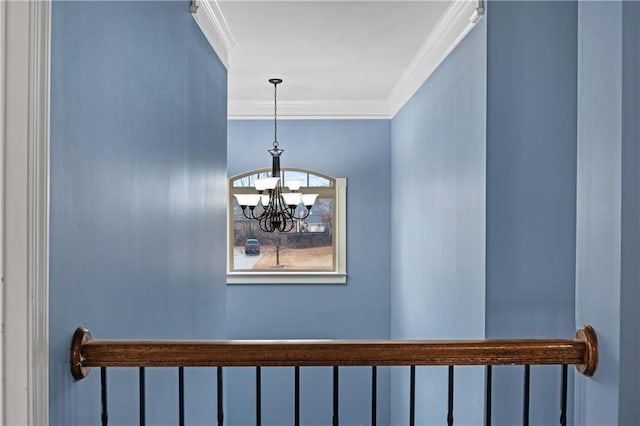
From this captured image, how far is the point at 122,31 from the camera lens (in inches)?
65.3

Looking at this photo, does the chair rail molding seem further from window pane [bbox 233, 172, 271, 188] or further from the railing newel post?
window pane [bbox 233, 172, 271, 188]

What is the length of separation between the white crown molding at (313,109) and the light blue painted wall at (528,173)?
10.4 ft

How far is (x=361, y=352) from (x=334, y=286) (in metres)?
4.47

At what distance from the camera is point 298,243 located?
19.4 ft

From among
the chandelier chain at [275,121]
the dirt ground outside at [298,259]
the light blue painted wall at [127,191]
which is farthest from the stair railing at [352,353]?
the dirt ground outside at [298,259]

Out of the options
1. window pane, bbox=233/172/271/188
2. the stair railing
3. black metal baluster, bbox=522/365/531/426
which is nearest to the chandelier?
window pane, bbox=233/172/271/188

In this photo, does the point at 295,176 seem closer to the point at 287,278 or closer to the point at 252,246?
the point at 252,246

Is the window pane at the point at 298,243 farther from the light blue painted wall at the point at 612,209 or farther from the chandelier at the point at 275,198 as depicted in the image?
the light blue painted wall at the point at 612,209

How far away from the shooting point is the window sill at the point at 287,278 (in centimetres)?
576

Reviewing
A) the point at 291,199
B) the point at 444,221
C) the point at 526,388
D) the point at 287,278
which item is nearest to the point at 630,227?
the point at 526,388

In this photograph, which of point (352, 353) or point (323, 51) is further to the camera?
point (323, 51)

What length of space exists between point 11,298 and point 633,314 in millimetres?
1381

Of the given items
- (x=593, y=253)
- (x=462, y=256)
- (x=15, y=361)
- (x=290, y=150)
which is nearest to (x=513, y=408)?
(x=462, y=256)

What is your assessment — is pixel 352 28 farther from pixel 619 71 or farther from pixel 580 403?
pixel 580 403
